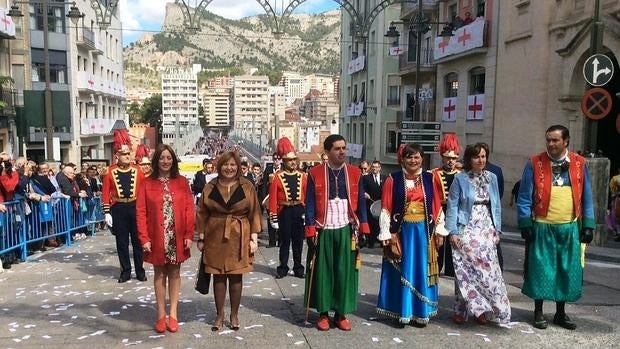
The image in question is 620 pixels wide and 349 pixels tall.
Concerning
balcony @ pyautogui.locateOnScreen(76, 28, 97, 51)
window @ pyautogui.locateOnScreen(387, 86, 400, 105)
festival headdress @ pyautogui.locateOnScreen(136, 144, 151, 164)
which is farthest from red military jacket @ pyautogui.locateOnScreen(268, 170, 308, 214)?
balcony @ pyautogui.locateOnScreen(76, 28, 97, 51)

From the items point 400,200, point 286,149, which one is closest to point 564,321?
point 400,200

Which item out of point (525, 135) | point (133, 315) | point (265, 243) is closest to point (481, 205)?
point (133, 315)

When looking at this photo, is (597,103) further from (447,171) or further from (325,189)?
(325,189)

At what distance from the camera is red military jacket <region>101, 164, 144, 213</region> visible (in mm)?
7590

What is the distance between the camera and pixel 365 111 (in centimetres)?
4181

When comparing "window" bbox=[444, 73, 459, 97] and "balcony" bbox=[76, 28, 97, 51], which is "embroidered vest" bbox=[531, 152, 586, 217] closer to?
"window" bbox=[444, 73, 459, 97]

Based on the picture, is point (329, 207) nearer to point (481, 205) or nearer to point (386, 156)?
point (481, 205)

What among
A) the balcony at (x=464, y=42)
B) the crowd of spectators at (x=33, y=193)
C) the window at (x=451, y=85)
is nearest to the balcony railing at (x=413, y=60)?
the window at (x=451, y=85)

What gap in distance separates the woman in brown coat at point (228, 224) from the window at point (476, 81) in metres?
19.4

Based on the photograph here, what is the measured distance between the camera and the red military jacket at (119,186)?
7.59 m

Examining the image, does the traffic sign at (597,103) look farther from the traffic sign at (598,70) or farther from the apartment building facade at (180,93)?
the apartment building facade at (180,93)

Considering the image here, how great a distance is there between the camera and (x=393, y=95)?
3766cm

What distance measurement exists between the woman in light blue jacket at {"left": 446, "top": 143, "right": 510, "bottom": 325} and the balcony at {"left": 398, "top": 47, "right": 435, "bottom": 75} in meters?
23.0

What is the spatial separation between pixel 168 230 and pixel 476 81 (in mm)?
20202
